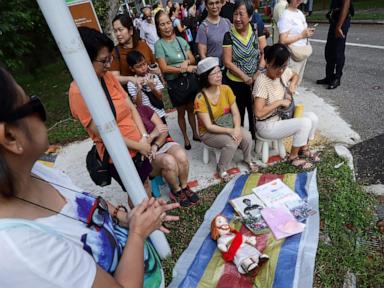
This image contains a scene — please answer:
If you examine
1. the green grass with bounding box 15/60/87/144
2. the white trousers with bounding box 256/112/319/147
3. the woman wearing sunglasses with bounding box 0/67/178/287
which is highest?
the woman wearing sunglasses with bounding box 0/67/178/287

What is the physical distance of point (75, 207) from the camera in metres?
1.09

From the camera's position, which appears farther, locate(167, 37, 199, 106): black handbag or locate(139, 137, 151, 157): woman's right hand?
locate(167, 37, 199, 106): black handbag

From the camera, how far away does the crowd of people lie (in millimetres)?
812

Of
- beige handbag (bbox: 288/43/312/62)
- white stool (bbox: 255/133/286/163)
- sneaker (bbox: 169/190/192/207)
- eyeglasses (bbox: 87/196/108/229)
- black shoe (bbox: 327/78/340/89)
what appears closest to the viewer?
eyeglasses (bbox: 87/196/108/229)

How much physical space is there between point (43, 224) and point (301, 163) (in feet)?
9.33

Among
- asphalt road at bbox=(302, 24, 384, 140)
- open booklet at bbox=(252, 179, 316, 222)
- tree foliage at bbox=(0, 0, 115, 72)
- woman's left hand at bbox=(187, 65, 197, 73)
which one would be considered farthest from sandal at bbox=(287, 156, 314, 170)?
tree foliage at bbox=(0, 0, 115, 72)

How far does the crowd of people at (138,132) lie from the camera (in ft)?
2.66

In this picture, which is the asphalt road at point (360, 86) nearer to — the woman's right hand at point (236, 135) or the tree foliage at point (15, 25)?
the woman's right hand at point (236, 135)

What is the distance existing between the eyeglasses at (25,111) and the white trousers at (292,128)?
104 inches

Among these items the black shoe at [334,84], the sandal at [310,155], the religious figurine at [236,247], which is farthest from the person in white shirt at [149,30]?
the religious figurine at [236,247]

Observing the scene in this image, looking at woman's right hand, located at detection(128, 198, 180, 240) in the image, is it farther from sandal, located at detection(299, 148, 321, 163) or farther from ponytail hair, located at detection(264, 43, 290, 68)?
sandal, located at detection(299, 148, 321, 163)

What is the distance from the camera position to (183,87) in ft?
11.5

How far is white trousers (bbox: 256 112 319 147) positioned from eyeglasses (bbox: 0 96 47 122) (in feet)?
8.64

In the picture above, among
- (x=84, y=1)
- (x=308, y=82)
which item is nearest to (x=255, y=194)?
(x=84, y=1)
